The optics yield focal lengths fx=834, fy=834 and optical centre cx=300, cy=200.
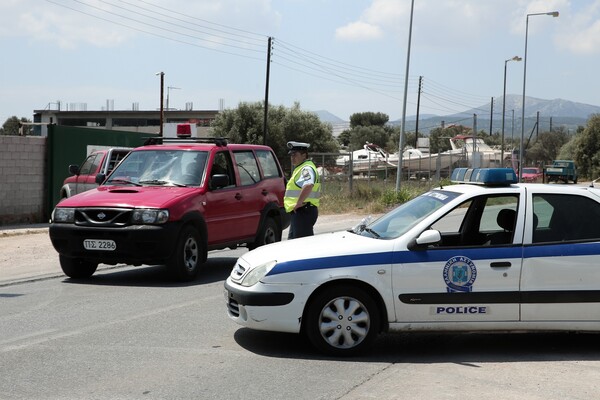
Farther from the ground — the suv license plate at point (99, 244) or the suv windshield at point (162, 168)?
the suv windshield at point (162, 168)

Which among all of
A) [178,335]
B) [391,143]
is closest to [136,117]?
[391,143]

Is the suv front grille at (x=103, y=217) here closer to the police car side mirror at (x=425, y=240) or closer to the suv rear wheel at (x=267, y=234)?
the suv rear wheel at (x=267, y=234)

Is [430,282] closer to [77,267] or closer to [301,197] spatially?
[301,197]

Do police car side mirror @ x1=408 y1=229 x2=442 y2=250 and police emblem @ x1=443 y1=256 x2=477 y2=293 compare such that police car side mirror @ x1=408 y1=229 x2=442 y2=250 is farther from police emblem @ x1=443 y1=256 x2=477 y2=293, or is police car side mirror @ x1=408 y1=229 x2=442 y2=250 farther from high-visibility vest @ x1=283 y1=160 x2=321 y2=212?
high-visibility vest @ x1=283 y1=160 x2=321 y2=212

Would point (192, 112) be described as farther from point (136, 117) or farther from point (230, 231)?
point (230, 231)

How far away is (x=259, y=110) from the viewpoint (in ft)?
236

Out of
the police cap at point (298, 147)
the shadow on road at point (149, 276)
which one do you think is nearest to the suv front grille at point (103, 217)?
the shadow on road at point (149, 276)

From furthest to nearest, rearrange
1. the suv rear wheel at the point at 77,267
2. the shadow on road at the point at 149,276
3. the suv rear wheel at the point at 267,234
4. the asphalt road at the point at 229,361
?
1. the suv rear wheel at the point at 267,234
2. the suv rear wheel at the point at 77,267
3. the shadow on road at the point at 149,276
4. the asphalt road at the point at 229,361

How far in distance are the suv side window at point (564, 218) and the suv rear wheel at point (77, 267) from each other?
21.4ft

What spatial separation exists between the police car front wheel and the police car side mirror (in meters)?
0.57

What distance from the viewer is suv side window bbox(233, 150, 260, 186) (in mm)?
12695

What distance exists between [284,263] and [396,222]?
4.00 ft

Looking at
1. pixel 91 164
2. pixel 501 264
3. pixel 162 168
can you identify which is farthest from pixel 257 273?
pixel 91 164

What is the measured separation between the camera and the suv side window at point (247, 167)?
500 inches
